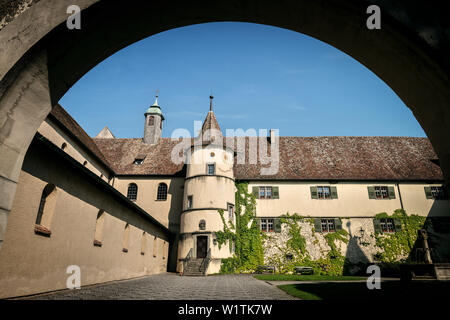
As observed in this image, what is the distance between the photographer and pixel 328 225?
25172mm

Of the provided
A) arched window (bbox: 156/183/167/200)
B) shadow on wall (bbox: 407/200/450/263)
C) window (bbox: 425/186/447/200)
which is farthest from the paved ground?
window (bbox: 425/186/447/200)

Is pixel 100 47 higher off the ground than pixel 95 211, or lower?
higher

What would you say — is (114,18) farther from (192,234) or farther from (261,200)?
(261,200)

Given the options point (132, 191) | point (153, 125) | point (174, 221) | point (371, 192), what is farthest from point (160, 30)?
point (153, 125)

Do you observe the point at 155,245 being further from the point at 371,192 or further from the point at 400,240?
the point at 400,240

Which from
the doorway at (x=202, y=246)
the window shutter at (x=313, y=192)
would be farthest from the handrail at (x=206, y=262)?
the window shutter at (x=313, y=192)

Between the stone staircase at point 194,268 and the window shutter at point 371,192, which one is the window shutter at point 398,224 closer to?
the window shutter at point 371,192

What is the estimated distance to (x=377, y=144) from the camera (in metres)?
30.6

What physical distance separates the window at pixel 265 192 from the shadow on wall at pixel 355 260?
7.68 metres

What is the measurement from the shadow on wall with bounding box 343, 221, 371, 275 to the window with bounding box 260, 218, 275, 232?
6.75 m

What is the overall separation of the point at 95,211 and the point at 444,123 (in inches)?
493

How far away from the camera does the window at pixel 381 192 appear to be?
2572 cm

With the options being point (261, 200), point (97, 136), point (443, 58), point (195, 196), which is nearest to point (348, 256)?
point (261, 200)

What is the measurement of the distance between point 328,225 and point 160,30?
2520 centimetres
